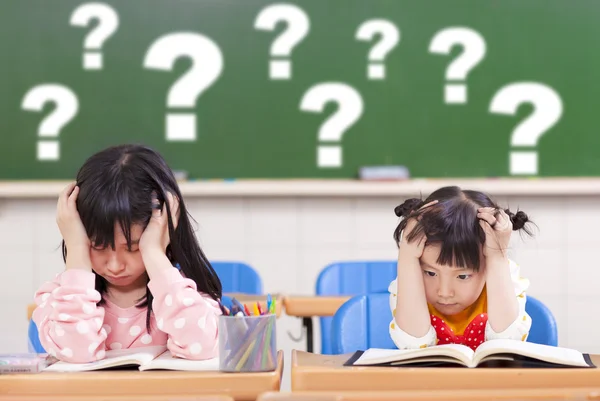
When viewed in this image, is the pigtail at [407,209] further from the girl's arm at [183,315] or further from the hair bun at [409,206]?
the girl's arm at [183,315]

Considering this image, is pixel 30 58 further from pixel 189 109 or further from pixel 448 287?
pixel 448 287

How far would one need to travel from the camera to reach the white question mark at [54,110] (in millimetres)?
3916

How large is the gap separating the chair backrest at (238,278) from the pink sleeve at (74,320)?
1.31m

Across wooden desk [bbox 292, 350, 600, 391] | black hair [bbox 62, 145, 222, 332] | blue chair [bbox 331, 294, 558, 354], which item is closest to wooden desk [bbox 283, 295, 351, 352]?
blue chair [bbox 331, 294, 558, 354]

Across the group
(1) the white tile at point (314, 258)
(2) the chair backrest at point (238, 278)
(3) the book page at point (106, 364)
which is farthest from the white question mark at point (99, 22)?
(3) the book page at point (106, 364)

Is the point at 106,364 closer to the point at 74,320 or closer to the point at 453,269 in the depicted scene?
the point at 74,320

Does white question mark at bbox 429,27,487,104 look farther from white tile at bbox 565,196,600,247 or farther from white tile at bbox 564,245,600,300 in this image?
white tile at bbox 564,245,600,300

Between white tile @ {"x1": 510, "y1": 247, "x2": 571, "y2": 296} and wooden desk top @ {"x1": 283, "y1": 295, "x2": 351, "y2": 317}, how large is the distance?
5.03 feet

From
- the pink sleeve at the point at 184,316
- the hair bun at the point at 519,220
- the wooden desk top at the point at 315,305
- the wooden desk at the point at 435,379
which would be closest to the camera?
the wooden desk at the point at 435,379

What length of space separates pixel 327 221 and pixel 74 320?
2416 mm

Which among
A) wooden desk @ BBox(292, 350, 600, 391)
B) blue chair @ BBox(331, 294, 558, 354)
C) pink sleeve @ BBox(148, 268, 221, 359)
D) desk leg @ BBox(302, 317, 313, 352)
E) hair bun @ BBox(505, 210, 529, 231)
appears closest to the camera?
wooden desk @ BBox(292, 350, 600, 391)

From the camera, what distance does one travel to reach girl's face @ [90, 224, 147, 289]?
1.64 metres

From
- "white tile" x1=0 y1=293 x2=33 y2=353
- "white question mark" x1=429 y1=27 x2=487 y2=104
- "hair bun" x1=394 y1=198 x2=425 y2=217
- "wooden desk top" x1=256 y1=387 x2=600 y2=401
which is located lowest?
"white tile" x1=0 y1=293 x2=33 y2=353

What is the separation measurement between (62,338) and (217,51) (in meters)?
2.51
